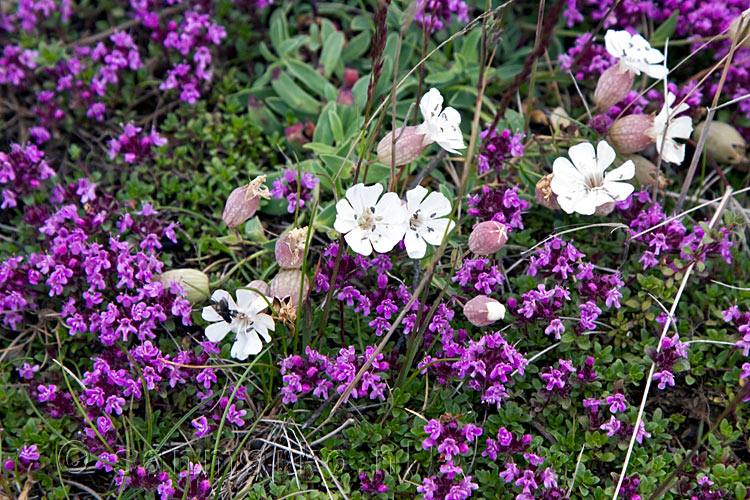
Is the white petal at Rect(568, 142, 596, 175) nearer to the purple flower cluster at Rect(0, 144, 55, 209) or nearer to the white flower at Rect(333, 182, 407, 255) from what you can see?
the white flower at Rect(333, 182, 407, 255)

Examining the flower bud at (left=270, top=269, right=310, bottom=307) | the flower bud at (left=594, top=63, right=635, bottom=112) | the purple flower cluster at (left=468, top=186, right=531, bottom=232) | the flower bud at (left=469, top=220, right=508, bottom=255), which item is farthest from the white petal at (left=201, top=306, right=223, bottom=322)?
the flower bud at (left=594, top=63, right=635, bottom=112)

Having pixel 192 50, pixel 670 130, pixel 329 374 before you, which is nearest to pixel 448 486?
pixel 329 374

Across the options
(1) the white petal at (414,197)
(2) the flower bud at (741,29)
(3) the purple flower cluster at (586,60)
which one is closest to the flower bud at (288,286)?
(1) the white petal at (414,197)

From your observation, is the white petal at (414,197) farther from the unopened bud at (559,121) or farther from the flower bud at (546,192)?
the unopened bud at (559,121)

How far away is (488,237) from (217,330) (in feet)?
3.27

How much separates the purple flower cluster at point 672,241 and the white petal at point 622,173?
167 millimetres

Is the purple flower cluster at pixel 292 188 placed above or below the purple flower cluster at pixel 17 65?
below

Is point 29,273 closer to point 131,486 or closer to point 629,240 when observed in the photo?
point 131,486

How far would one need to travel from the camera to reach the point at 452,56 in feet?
11.4

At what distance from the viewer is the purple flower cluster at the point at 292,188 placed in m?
2.84

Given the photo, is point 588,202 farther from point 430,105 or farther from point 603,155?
point 430,105

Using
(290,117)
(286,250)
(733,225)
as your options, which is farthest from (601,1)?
(286,250)

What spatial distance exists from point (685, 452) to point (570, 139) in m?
1.33

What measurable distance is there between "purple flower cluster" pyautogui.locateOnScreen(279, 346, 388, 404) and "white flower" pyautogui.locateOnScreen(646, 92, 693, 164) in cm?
140
